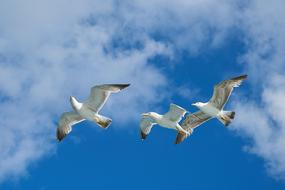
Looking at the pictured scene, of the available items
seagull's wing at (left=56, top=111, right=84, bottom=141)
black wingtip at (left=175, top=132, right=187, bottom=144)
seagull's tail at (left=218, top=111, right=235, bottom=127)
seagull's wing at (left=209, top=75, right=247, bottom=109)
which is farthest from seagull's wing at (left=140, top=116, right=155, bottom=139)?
seagull's tail at (left=218, top=111, right=235, bottom=127)

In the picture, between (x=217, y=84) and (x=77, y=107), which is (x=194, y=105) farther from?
(x=77, y=107)

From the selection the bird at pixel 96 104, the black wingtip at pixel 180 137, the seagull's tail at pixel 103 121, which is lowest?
the seagull's tail at pixel 103 121

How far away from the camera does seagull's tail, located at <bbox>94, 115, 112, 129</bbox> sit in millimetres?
48969

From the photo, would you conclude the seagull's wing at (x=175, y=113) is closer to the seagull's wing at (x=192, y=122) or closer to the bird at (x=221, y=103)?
the bird at (x=221, y=103)

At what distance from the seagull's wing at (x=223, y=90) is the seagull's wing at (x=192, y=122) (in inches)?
91.1

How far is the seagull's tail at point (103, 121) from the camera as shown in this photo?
161 feet

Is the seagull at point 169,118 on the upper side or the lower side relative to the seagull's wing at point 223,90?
lower

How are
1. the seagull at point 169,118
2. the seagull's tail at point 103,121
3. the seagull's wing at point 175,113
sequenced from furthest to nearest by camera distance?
the seagull at point 169,118
the seagull's wing at point 175,113
the seagull's tail at point 103,121

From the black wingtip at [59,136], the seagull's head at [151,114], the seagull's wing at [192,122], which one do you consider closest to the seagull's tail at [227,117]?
the seagull's wing at [192,122]

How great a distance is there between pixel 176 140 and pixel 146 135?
166 centimetres

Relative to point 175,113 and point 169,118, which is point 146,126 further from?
point 175,113

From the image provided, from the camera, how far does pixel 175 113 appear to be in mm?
50500

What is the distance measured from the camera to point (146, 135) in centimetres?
5388

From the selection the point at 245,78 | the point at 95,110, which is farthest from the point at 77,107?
the point at 245,78
